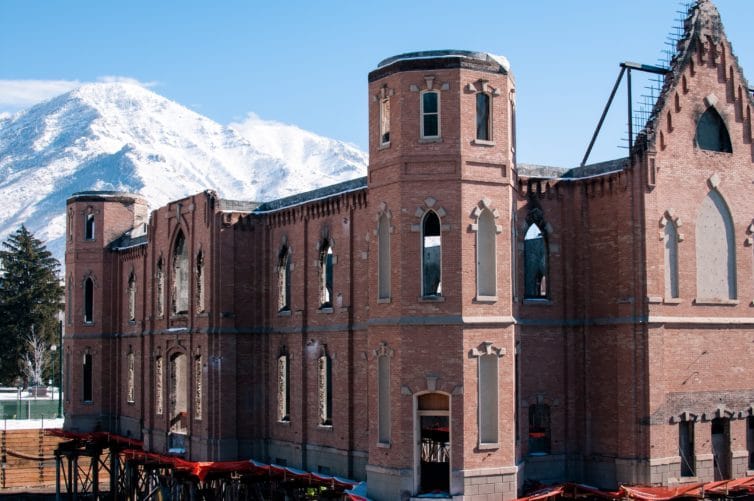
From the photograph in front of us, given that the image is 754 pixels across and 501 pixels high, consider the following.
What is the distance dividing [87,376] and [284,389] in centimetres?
2071

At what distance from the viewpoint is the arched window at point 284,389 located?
3972cm

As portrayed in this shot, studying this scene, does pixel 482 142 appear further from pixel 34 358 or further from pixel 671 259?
pixel 34 358

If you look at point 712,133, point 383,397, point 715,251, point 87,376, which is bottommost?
point 87,376

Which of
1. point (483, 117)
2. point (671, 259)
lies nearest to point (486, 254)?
point (483, 117)

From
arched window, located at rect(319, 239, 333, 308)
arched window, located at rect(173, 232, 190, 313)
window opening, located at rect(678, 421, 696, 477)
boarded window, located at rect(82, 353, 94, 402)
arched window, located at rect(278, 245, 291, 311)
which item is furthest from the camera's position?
boarded window, located at rect(82, 353, 94, 402)

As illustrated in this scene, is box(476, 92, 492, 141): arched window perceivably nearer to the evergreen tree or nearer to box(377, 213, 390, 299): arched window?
box(377, 213, 390, 299): arched window

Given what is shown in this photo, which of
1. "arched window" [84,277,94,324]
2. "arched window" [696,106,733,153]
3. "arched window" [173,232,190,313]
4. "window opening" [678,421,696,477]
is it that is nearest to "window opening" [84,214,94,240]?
"arched window" [84,277,94,324]

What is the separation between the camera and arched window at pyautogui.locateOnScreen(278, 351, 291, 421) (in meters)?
39.7

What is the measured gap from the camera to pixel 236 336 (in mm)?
40781

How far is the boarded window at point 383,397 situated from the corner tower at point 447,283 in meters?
0.03

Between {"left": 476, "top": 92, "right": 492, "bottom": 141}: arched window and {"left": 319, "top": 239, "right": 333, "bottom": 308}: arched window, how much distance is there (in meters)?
8.92

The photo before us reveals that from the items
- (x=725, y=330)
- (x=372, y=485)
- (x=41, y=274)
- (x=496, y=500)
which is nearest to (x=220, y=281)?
(x=372, y=485)

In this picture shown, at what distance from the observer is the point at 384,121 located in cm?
3119

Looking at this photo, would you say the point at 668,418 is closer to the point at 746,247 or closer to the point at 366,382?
the point at 746,247
